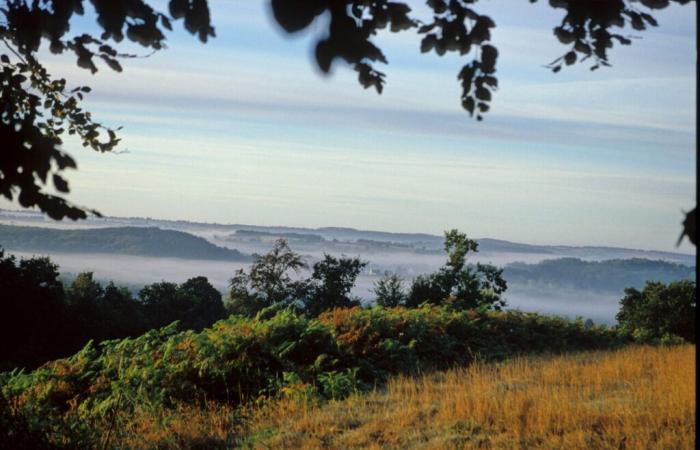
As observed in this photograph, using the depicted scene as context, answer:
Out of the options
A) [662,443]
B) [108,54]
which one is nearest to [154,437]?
[108,54]

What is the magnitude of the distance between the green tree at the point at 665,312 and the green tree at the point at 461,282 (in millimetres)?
3218

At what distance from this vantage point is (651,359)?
10844 mm

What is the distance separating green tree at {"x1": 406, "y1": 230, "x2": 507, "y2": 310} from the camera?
728 inches

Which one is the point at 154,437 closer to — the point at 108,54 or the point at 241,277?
the point at 108,54

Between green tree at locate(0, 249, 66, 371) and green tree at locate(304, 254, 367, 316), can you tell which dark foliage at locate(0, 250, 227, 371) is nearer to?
green tree at locate(0, 249, 66, 371)

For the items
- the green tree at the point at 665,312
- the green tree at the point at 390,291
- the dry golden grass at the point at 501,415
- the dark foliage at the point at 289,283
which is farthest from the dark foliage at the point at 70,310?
the dry golden grass at the point at 501,415

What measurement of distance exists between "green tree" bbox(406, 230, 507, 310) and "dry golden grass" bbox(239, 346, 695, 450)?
9.57 metres

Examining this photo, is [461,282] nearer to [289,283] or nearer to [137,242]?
[289,283]

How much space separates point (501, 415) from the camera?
6793 mm

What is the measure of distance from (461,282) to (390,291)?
106 inches

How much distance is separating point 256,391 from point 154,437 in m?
2.13

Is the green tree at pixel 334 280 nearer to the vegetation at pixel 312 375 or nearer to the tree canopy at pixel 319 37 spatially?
the vegetation at pixel 312 375

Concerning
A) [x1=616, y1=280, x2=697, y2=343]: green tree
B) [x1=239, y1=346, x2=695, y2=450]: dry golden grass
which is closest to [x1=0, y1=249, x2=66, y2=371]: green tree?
[x1=616, y1=280, x2=697, y2=343]: green tree

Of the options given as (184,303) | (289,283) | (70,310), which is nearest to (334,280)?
(289,283)
